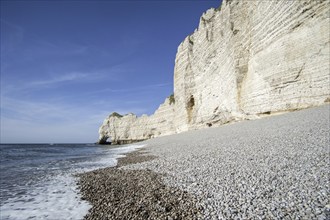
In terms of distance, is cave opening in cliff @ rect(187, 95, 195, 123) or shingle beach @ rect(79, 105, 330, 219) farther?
cave opening in cliff @ rect(187, 95, 195, 123)

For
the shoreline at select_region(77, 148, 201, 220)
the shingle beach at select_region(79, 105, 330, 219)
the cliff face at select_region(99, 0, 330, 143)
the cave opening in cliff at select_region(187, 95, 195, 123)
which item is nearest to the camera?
the shingle beach at select_region(79, 105, 330, 219)

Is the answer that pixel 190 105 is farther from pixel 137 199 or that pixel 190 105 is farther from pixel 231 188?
pixel 137 199

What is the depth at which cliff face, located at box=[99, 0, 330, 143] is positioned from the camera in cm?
1658

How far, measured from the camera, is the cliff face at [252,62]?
54.4 ft

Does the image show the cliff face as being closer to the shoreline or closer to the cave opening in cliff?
the cave opening in cliff

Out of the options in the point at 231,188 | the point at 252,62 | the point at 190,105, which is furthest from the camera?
the point at 190,105

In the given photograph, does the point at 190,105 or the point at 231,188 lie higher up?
the point at 190,105

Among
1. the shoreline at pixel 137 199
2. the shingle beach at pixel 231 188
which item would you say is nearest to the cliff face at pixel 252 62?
the shingle beach at pixel 231 188

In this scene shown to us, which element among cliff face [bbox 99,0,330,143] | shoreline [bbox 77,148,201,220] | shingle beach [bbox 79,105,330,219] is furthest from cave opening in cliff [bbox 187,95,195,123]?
shoreline [bbox 77,148,201,220]

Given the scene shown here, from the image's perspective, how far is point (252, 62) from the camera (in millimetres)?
23484

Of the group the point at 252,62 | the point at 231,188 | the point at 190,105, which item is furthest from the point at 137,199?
the point at 190,105

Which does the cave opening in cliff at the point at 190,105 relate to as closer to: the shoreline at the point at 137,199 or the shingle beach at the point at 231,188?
the shingle beach at the point at 231,188

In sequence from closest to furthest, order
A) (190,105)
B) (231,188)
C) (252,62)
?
(231,188)
(252,62)
(190,105)

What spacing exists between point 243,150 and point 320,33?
484 inches
